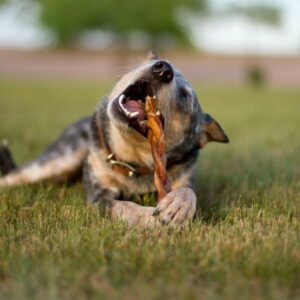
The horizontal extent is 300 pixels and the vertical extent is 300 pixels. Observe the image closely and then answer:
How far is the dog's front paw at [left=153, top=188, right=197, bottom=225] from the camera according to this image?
13.3 feet

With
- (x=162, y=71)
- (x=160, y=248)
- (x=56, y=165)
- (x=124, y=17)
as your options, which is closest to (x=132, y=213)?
(x=160, y=248)

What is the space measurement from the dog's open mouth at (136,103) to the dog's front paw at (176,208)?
61cm

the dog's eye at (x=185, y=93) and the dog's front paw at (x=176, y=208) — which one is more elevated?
the dog's eye at (x=185, y=93)

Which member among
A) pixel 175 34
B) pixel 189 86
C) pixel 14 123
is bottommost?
pixel 175 34

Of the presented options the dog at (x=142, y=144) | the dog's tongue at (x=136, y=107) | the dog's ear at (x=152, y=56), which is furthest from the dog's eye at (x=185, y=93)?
the dog's ear at (x=152, y=56)

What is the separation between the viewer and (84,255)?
10.8 ft

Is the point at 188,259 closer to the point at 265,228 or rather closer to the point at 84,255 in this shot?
the point at 84,255

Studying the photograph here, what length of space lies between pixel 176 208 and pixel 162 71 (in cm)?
109

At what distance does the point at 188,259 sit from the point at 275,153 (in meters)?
4.98

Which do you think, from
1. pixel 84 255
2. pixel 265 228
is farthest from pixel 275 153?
pixel 84 255

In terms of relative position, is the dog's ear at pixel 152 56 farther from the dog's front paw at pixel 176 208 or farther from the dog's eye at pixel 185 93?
the dog's front paw at pixel 176 208

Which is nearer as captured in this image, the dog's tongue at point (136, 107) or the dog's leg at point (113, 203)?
the dog's leg at point (113, 203)

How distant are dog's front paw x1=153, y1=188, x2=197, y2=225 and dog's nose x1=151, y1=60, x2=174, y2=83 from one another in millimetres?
905

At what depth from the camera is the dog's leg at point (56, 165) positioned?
5.91 metres
